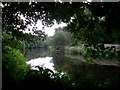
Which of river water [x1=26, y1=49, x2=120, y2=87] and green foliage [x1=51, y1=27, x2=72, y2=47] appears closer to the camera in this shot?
river water [x1=26, y1=49, x2=120, y2=87]

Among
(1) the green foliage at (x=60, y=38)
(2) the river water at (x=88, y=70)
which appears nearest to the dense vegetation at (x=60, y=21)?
(2) the river water at (x=88, y=70)

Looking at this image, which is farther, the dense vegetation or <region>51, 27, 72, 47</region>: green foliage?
<region>51, 27, 72, 47</region>: green foliage

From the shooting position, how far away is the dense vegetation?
5355 mm

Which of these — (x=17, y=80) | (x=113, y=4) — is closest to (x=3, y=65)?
(x=17, y=80)

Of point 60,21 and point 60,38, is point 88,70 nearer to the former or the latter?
point 60,21

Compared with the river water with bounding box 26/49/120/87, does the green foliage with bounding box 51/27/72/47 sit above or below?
above

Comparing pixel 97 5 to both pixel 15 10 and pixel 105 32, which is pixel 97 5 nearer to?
pixel 105 32

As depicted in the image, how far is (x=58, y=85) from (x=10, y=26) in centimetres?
209

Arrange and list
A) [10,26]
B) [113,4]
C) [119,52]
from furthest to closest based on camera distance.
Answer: [10,26] < [119,52] < [113,4]

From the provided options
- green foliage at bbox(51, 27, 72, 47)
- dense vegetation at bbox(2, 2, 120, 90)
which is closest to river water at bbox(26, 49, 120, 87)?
dense vegetation at bbox(2, 2, 120, 90)

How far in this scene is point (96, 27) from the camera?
556 cm

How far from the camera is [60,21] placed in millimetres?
6012

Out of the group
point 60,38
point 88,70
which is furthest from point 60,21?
point 60,38

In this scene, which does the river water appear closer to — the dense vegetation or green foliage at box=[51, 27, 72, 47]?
the dense vegetation
